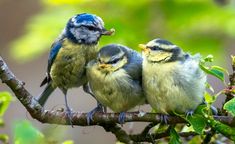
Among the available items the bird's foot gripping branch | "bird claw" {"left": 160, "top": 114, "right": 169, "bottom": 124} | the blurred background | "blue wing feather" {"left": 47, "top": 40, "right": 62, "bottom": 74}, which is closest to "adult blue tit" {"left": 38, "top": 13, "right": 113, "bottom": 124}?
"blue wing feather" {"left": 47, "top": 40, "right": 62, "bottom": 74}

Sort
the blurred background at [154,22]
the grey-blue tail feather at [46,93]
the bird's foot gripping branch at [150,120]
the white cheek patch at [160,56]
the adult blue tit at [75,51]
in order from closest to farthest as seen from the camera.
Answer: the bird's foot gripping branch at [150,120]
the white cheek patch at [160,56]
the adult blue tit at [75,51]
the grey-blue tail feather at [46,93]
the blurred background at [154,22]

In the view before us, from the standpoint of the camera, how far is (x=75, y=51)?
3545 mm

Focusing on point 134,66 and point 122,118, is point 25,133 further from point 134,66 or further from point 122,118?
point 134,66

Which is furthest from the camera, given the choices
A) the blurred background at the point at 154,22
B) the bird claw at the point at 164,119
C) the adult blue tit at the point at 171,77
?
the blurred background at the point at 154,22

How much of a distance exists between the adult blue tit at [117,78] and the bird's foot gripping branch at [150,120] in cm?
19

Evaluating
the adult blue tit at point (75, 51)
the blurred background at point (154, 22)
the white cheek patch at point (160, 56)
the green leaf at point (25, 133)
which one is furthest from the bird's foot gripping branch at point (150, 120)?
the blurred background at point (154, 22)

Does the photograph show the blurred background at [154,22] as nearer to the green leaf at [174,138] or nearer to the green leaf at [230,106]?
the green leaf at [174,138]

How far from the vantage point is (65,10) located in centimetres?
502

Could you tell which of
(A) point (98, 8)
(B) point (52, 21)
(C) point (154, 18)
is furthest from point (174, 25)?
(B) point (52, 21)

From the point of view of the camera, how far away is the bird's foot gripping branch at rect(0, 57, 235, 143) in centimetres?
237

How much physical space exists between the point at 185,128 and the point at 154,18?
7.97 ft

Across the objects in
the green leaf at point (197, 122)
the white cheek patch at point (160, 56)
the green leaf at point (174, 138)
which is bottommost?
the green leaf at point (174, 138)

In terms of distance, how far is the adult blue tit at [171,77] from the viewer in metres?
2.66

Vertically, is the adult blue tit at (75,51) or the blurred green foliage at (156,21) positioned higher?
the adult blue tit at (75,51)
